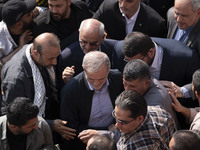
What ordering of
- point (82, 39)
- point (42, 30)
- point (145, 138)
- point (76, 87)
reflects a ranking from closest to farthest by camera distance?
point (145, 138), point (76, 87), point (82, 39), point (42, 30)

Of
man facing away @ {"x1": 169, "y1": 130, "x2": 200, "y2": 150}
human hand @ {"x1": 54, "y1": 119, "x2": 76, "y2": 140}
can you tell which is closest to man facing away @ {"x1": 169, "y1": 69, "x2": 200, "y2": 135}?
man facing away @ {"x1": 169, "y1": 130, "x2": 200, "y2": 150}

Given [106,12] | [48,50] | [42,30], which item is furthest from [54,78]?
[106,12]

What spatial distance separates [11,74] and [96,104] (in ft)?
3.43

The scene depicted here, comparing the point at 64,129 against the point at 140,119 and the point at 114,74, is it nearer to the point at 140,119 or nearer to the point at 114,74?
the point at 114,74

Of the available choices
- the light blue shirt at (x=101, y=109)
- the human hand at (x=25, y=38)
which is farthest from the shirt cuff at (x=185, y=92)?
the human hand at (x=25, y=38)

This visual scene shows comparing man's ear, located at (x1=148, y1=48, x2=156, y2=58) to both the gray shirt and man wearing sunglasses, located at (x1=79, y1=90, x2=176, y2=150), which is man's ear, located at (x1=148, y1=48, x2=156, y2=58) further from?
the gray shirt

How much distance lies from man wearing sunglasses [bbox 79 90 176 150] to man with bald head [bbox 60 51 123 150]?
2.49ft

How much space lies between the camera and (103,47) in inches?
191

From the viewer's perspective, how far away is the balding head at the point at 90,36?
4.66 m

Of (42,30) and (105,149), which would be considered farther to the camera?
(42,30)

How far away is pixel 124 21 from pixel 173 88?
1.38 meters

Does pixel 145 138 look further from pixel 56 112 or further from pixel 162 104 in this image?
pixel 56 112

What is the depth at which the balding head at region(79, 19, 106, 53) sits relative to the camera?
4656mm

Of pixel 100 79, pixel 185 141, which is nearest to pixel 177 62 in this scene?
pixel 100 79
